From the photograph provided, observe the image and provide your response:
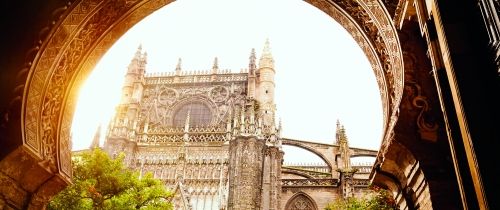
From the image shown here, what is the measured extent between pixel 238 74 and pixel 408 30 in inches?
1245

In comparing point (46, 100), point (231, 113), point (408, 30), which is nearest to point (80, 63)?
point (46, 100)

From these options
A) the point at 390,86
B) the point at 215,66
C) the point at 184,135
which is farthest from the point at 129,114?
the point at 390,86

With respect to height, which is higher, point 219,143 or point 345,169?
point 219,143

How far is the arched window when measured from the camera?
34.2m

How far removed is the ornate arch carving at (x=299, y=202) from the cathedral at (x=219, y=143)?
76 mm

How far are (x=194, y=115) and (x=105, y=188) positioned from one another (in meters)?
21.4

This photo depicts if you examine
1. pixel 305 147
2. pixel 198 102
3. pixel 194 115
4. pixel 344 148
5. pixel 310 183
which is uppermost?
pixel 198 102

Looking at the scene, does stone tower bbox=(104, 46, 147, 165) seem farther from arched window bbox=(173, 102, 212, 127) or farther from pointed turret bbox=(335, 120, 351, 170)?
pointed turret bbox=(335, 120, 351, 170)

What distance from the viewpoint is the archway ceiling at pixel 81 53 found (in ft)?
17.0

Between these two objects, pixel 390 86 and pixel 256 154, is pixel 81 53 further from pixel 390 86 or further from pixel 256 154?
pixel 256 154

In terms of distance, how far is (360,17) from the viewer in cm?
579

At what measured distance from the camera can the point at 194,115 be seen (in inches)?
1366

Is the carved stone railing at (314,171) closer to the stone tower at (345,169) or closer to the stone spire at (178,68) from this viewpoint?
the stone tower at (345,169)

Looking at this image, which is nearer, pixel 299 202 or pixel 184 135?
pixel 299 202
